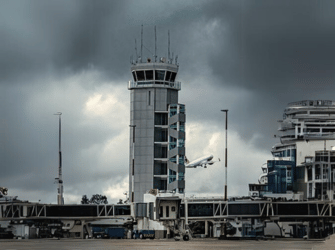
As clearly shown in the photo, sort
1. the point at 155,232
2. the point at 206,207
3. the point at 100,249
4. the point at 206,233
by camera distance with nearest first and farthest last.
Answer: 1. the point at 100,249
2. the point at 155,232
3. the point at 206,207
4. the point at 206,233

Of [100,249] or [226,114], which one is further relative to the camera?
[226,114]

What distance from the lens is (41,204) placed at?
17688 cm

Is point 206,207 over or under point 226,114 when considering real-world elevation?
under

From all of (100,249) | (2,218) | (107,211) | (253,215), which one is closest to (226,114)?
(253,215)

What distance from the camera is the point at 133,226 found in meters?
172

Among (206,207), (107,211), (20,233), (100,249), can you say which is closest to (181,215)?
(206,207)

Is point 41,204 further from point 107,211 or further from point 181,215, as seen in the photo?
point 181,215

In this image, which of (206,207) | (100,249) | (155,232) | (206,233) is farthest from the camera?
(206,233)

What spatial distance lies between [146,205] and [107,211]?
11920mm

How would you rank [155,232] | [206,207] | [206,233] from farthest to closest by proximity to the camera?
[206,233] < [206,207] < [155,232]

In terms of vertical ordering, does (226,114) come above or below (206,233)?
above

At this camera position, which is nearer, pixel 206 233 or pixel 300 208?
pixel 300 208

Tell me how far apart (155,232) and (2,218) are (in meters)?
29.9

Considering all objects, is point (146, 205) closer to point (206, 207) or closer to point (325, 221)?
point (206, 207)
